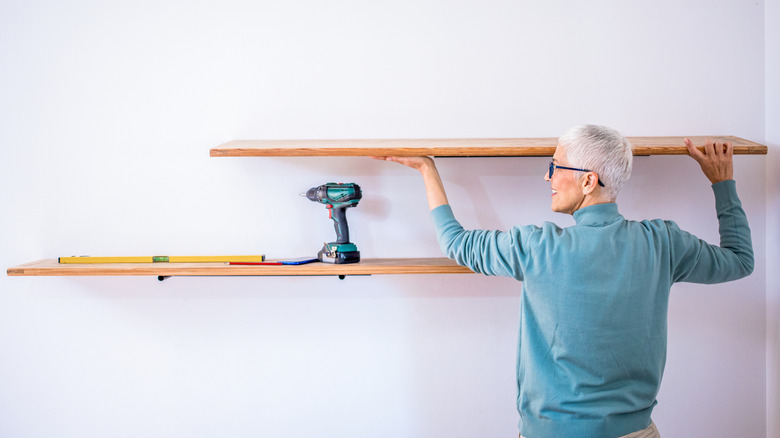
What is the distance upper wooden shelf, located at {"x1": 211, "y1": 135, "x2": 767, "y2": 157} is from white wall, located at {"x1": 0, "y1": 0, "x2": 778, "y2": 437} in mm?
245

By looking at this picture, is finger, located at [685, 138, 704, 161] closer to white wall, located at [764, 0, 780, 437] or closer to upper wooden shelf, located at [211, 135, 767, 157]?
upper wooden shelf, located at [211, 135, 767, 157]

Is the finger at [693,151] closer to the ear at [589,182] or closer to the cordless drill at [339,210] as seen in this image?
the ear at [589,182]

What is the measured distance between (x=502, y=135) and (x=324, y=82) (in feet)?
2.26

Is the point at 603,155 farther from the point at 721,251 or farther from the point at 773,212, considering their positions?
the point at 773,212

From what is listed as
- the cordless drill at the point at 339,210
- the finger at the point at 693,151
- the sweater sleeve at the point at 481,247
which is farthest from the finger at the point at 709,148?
the cordless drill at the point at 339,210

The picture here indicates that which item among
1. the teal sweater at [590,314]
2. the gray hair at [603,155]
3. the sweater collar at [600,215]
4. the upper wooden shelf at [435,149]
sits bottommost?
the teal sweater at [590,314]

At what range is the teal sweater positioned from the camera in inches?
58.1

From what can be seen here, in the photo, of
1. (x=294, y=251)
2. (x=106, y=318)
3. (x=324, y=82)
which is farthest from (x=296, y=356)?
(x=324, y=82)

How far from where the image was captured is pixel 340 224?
80.6 inches

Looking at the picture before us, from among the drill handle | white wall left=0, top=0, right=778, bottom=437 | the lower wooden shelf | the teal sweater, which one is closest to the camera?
the teal sweater

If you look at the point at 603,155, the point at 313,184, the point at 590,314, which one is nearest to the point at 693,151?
the point at 603,155

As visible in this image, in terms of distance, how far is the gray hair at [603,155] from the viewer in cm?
154

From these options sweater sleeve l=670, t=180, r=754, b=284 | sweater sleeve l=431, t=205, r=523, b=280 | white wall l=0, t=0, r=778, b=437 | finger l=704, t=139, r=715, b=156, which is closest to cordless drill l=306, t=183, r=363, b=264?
white wall l=0, t=0, r=778, b=437

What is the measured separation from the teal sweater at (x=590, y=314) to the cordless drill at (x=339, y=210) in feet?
1.84
